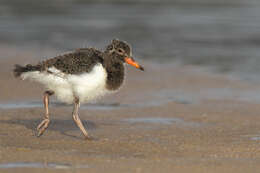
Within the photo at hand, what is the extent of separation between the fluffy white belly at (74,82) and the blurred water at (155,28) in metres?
5.32

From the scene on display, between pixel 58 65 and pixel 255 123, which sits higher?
pixel 58 65

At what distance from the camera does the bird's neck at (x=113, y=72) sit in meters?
6.65

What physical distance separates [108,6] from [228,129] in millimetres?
13664

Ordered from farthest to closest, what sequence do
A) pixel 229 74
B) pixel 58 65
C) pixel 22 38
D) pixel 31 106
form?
pixel 22 38 < pixel 229 74 < pixel 31 106 < pixel 58 65

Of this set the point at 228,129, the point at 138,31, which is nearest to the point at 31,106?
the point at 228,129

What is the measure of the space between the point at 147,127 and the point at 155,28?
937 cm

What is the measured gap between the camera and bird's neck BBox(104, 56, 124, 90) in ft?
21.8

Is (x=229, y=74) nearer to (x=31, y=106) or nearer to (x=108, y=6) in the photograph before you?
(x=31, y=106)

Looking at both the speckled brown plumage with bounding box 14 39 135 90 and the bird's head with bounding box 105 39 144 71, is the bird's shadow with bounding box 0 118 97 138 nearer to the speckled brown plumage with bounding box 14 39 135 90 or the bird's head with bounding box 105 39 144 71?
the speckled brown plumage with bounding box 14 39 135 90

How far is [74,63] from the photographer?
649 centimetres

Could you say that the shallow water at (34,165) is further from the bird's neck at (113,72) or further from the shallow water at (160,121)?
the shallow water at (160,121)

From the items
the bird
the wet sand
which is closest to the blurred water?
the wet sand

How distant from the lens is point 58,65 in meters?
6.51

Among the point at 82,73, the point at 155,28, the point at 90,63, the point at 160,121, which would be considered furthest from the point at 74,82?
the point at 155,28
